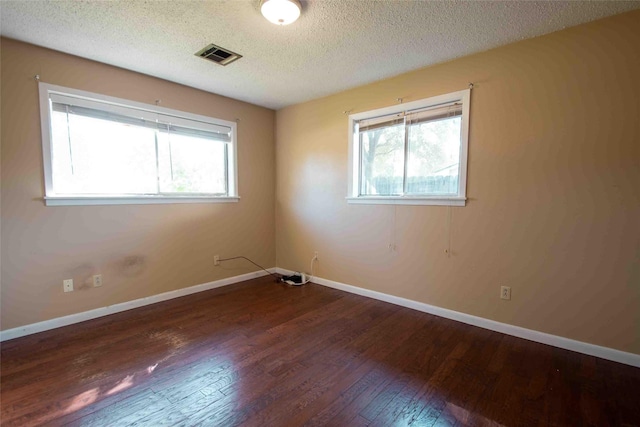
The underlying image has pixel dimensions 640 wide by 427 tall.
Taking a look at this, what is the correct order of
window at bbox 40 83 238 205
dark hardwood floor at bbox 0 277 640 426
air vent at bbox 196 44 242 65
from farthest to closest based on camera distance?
window at bbox 40 83 238 205 → air vent at bbox 196 44 242 65 → dark hardwood floor at bbox 0 277 640 426

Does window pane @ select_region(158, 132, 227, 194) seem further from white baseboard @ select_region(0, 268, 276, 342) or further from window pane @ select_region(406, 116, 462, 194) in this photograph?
window pane @ select_region(406, 116, 462, 194)

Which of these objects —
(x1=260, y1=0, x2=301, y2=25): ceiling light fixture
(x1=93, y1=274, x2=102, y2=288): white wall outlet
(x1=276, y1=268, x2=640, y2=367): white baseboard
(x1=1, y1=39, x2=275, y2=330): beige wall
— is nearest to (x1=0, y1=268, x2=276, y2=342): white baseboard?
(x1=1, y1=39, x2=275, y2=330): beige wall

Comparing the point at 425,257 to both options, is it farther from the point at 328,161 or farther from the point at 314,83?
the point at 314,83

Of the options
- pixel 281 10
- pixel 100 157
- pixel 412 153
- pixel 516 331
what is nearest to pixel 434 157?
pixel 412 153

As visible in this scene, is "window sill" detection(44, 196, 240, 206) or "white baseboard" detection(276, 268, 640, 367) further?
"window sill" detection(44, 196, 240, 206)

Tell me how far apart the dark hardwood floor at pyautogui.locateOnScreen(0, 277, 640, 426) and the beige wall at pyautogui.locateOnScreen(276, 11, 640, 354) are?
1.16ft

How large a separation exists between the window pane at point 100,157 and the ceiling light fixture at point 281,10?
2.00 m

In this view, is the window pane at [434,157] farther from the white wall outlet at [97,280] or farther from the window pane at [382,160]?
the white wall outlet at [97,280]

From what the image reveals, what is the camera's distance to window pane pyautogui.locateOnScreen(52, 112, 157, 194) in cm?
265

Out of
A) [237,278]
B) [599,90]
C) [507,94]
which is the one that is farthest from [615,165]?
[237,278]

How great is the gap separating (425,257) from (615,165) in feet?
5.25

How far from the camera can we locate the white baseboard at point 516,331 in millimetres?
2084

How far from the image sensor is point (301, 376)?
6.31ft

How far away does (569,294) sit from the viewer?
225 centimetres
